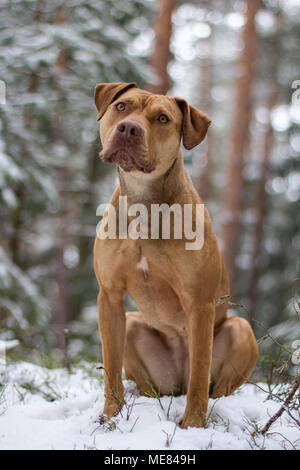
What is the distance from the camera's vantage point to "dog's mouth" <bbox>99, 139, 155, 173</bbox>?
236 cm

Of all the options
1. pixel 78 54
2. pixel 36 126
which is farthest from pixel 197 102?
pixel 78 54

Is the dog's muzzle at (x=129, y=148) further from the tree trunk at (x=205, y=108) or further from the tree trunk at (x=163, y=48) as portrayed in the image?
the tree trunk at (x=205, y=108)

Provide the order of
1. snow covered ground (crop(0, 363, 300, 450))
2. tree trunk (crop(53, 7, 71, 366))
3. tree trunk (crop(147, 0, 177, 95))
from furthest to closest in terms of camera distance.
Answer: tree trunk (crop(53, 7, 71, 366))
tree trunk (crop(147, 0, 177, 95))
snow covered ground (crop(0, 363, 300, 450))

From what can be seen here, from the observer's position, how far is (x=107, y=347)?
2.80 meters

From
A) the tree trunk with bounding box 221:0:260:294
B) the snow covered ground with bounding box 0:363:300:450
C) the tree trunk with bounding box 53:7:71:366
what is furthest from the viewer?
the tree trunk with bounding box 221:0:260:294

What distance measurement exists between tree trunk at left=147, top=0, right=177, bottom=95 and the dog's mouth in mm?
5929

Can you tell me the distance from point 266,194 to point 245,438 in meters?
11.4

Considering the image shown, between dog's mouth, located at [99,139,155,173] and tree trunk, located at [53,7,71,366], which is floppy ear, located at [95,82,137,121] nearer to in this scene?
dog's mouth, located at [99,139,155,173]

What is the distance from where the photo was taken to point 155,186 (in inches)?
105

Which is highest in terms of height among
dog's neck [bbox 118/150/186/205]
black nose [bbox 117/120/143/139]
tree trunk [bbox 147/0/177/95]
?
tree trunk [bbox 147/0/177/95]

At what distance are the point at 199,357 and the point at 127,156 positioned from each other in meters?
1.24

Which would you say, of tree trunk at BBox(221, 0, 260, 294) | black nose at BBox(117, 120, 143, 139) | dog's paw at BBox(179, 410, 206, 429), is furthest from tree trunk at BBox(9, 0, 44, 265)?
dog's paw at BBox(179, 410, 206, 429)

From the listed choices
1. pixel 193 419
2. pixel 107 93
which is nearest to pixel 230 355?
pixel 193 419

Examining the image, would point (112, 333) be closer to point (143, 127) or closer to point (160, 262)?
point (160, 262)
